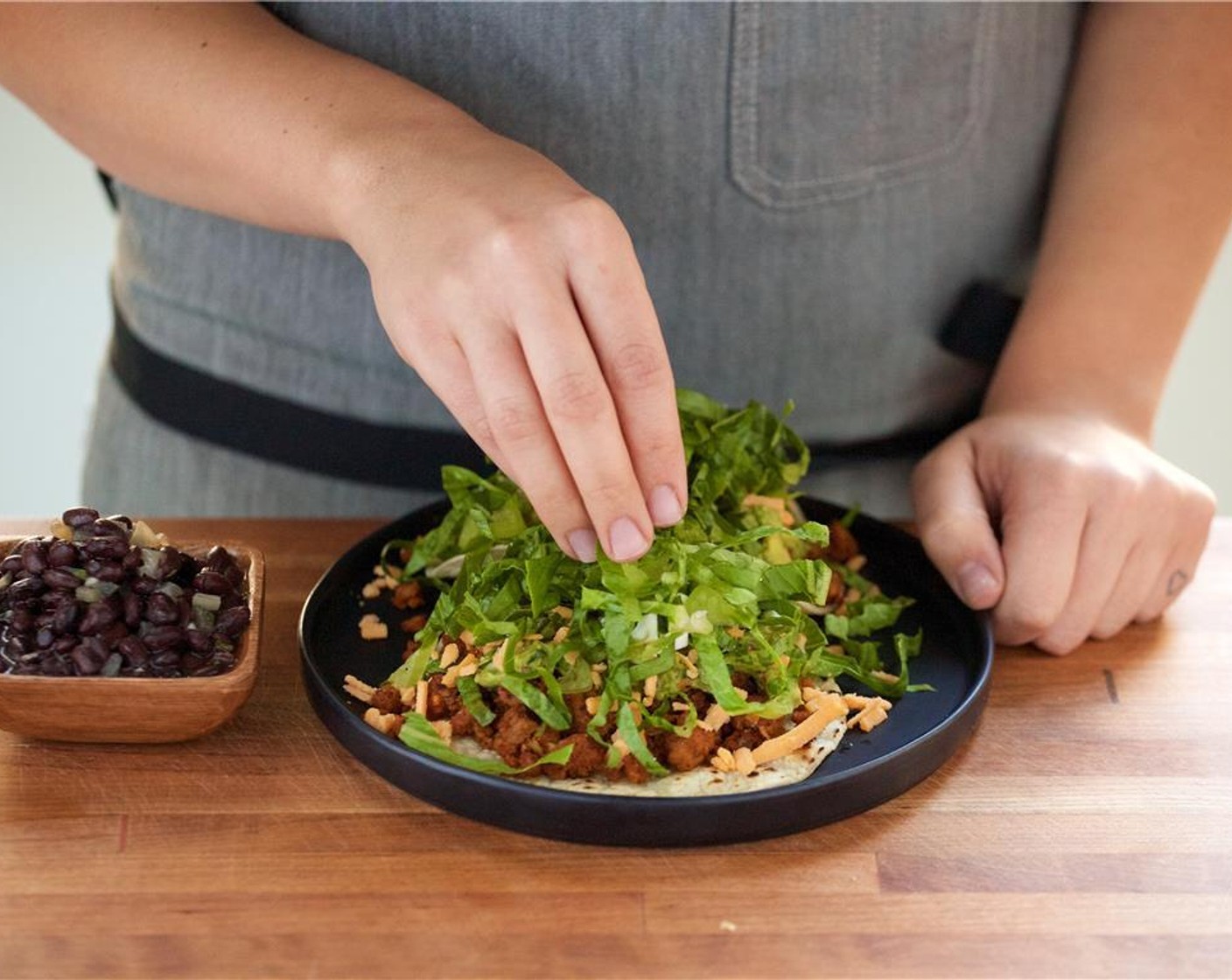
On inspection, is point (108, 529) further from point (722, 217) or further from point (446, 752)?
point (722, 217)

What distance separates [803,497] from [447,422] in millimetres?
414

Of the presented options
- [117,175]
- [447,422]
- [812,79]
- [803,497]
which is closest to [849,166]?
[812,79]

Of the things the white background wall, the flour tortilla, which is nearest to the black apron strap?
the flour tortilla

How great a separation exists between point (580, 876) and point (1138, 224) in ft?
3.13

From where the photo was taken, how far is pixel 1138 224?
1550 mm

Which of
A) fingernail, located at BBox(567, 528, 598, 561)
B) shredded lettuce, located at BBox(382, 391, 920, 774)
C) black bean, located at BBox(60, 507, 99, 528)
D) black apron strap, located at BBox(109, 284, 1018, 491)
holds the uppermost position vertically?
fingernail, located at BBox(567, 528, 598, 561)

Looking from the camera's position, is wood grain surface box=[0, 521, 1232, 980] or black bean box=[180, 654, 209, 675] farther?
black bean box=[180, 654, 209, 675]

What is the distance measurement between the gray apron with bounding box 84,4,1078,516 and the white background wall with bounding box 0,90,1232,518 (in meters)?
1.28

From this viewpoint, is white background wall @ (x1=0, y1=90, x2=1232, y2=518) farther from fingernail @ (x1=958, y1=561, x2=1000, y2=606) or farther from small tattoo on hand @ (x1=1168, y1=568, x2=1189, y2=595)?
fingernail @ (x1=958, y1=561, x2=1000, y2=606)

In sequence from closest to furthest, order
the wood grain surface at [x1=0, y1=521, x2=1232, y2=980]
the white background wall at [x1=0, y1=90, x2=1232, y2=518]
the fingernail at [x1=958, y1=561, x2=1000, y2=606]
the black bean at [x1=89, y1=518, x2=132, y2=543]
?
1. the wood grain surface at [x1=0, y1=521, x2=1232, y2=980]
2. the black bean at [x1=89, y1=518, x2=132, y2=543]
3. the fingernail at [x1=958, y1=561, x2=1000, y2=606]
4. the white background wall at [x1=0, y1=90, x2=1232, y2=518]

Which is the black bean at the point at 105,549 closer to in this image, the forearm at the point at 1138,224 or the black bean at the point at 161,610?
the black bean at the point at 161,610

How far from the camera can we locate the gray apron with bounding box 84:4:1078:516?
1.46 m

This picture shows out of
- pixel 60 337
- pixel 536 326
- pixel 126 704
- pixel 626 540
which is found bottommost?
pixel 60 337

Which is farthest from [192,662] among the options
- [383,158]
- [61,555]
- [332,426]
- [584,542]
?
[332,426]
